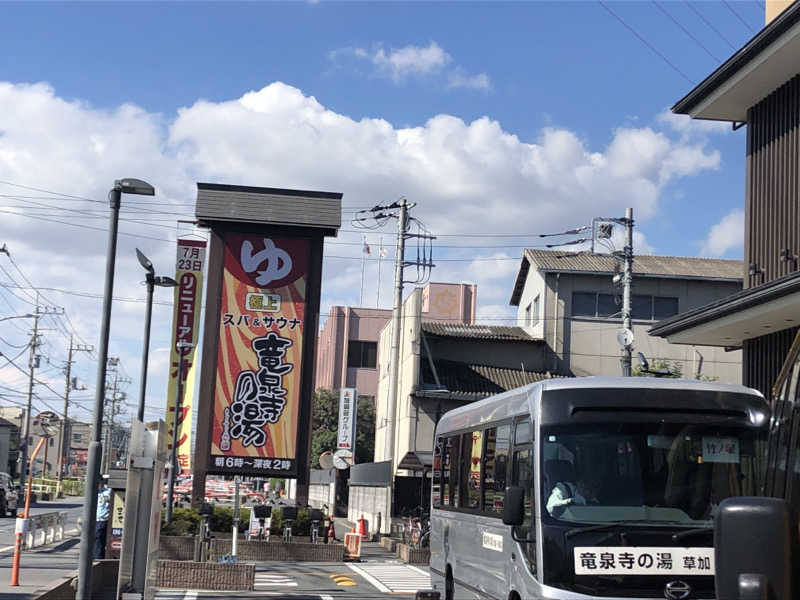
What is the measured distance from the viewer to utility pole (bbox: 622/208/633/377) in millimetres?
31722

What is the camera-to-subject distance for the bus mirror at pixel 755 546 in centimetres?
355

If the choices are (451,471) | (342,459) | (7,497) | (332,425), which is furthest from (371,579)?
(332,425)

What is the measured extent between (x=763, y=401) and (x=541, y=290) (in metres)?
36.8

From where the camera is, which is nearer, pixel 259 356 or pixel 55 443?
pixel 259 356

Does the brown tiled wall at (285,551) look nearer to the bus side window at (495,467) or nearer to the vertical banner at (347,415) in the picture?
the bus side window at (495,467)

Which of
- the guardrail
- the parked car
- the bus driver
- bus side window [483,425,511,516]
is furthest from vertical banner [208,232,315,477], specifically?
the bus driver

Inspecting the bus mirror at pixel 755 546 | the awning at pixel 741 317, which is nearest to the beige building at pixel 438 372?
the awning at pixel 741 317

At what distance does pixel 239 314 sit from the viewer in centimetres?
3366

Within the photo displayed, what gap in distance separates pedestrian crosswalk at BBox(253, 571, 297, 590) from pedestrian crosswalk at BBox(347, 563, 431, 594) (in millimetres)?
1852

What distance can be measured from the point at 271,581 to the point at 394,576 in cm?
370

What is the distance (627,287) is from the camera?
111 ft

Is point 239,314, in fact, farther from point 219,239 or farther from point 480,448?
point 480,448

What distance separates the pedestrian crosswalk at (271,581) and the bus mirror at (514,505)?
12.8 m

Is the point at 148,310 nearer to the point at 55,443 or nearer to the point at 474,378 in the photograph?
the point at 474,378
